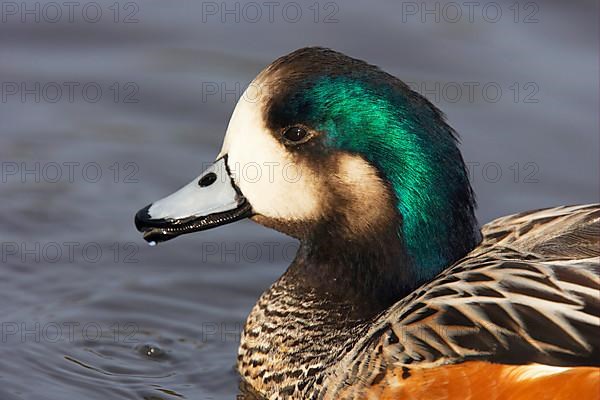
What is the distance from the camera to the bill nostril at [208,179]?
224 inches

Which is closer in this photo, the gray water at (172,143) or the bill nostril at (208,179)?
the bill nostril at (208,179)

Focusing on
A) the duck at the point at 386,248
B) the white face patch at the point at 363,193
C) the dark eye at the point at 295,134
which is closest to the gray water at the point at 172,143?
the duck at the point at 386,248

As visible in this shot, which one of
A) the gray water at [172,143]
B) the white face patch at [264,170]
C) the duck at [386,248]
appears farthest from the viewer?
the gray water at [172,143]

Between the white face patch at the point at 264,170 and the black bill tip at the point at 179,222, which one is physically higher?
the white face patch at the point at 264,170

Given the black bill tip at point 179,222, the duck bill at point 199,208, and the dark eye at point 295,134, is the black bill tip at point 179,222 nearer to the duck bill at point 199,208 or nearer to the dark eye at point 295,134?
the duck bill at point 199,208

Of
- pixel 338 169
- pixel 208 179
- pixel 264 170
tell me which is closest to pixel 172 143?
pixel 208 179

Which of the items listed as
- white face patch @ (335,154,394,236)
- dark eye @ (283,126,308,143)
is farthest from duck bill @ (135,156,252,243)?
white face patch @ (335,154,394,236)

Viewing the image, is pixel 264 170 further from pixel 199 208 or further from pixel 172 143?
pixel 172 143

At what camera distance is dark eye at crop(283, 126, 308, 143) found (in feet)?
18.2

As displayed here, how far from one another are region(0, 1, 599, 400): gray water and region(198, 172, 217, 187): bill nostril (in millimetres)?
946

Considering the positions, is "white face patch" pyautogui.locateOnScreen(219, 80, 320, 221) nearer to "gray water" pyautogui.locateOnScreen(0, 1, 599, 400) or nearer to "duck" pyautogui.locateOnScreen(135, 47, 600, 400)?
"duck" pyautogui.locateOnScreen(135, 47, 600, 400)

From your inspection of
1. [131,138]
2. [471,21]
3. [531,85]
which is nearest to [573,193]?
[531,85]

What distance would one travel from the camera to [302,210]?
5.70 metres

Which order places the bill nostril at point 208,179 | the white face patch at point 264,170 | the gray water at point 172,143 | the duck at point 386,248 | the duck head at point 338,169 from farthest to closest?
the gray water at point 172,143, the bill nostril at point 208,179, the white face patch at point 264,170, the duck head at point 338,169, the duck at point 386,248
